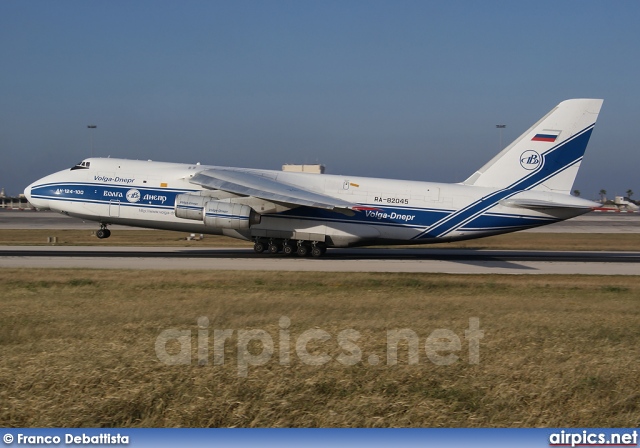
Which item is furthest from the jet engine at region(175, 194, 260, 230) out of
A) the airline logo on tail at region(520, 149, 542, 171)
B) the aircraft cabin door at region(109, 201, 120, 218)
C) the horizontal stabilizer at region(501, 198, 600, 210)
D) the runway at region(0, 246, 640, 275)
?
the airline logo on tail at region(520, 149, 542, 171)

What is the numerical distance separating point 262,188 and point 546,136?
1187 cm

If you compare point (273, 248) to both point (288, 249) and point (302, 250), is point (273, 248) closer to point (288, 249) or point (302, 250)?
point (288, 249)

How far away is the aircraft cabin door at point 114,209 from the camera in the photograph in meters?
29.4

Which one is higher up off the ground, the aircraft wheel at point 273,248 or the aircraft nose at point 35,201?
the aircraft nose at point 35,201

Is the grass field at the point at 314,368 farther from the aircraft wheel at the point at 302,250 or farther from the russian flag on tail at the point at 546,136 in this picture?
the russian flag on tail at the point at 546,136

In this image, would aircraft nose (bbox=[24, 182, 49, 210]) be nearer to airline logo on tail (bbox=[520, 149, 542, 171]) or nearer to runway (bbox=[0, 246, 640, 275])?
runway (bbox=[0, 246, 640, 275])

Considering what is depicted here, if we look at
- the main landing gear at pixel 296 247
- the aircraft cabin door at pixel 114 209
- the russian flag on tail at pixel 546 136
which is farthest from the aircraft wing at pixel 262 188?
the russian flag on tail at pixel 546 136

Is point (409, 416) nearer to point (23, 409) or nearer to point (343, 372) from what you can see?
point (343, 372)

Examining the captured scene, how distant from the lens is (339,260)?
29.0 meters

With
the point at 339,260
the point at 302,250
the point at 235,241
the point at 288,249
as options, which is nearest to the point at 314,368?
the point at 339,260

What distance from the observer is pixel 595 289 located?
818 inches

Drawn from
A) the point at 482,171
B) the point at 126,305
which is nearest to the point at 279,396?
the point at 126,305

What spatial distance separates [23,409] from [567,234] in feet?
169

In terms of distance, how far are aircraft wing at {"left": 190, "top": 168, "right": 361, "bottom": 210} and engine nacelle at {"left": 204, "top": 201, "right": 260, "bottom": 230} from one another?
2.50ft
